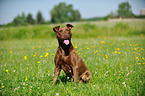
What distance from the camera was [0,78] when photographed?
421 cm

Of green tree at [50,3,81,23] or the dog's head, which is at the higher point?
green tree at [50,3,81,23]

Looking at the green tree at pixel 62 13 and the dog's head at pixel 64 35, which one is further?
the green tree at pixel 62 13

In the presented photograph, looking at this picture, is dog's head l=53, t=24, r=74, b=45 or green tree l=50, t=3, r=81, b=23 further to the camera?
green tree l=50, t=3, r=81, b=23

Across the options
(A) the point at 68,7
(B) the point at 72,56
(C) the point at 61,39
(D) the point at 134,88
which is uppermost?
(A) the point at 68,7

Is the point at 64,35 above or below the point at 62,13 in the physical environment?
below

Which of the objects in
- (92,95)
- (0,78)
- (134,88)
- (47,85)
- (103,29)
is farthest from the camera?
(103,29)

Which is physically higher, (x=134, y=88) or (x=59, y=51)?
(x=59, y=51)

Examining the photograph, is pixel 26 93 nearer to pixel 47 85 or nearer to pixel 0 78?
pixel 47 85

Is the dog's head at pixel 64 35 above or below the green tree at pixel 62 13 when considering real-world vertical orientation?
below

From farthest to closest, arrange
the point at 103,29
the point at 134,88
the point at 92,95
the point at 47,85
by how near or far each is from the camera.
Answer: the point at 103,29 → the point at 47,85 → the point at 134,88 → the point at 92,95

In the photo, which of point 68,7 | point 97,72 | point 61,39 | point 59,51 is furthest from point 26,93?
point 68,7

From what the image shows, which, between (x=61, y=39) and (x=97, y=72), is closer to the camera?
(x=61, y=39)

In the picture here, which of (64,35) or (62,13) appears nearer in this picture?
(64,35)

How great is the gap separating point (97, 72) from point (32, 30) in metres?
15.1
